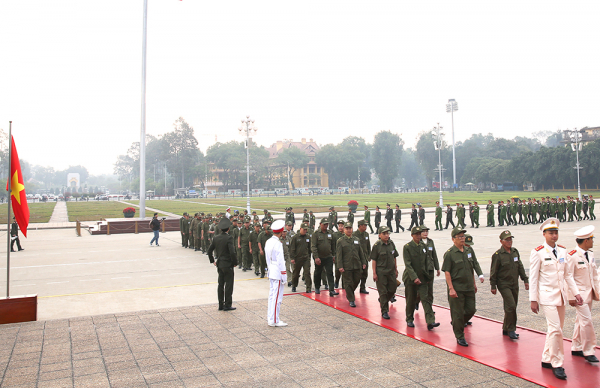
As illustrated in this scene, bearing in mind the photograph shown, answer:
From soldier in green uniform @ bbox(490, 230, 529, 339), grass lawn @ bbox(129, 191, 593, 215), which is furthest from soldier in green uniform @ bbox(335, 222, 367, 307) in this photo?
grass lawn @ bbox(129, 191, 593, 215)

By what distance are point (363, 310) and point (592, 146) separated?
282ft

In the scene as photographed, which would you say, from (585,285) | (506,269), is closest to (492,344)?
(506,269)

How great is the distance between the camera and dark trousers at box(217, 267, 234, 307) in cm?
880

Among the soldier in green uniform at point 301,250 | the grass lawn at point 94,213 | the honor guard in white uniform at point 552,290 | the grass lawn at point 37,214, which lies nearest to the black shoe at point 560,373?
the honor guard in white uniform at point 552,290

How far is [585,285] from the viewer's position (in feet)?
19.3

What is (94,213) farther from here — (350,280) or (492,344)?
(492,344)

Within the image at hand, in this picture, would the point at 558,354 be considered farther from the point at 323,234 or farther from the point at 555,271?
the point at 323,234

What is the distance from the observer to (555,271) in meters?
5.57

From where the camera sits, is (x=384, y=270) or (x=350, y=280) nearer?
(x=384, y=270)

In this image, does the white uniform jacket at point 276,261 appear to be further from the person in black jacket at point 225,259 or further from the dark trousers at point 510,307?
the dark trousers at point 510,307

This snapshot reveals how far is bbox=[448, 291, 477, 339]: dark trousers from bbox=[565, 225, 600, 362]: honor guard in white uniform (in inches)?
56.1

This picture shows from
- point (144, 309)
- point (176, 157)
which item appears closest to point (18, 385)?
point (144, 309)

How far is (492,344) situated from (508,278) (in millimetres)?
1059

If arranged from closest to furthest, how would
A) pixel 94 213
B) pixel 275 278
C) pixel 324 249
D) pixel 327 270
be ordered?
pixel 275 278
pixel 324 249
pixel 327 270
pixel 94 213
